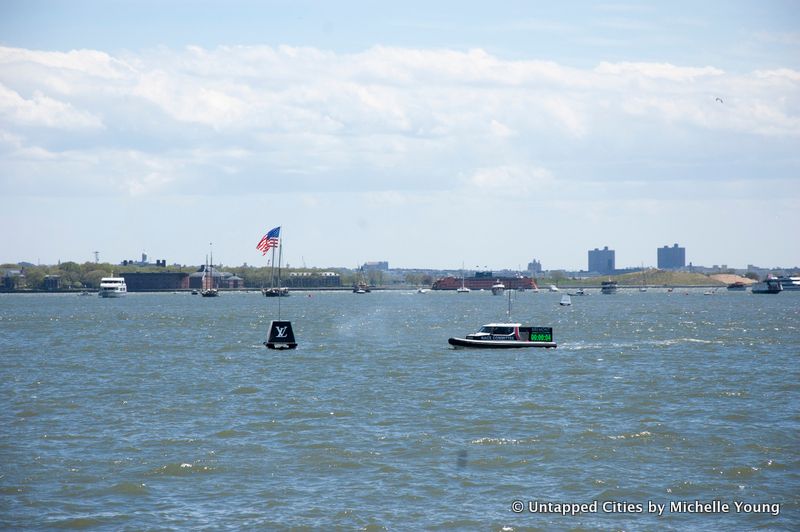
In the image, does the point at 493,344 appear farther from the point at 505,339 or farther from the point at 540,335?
the point at 540,335

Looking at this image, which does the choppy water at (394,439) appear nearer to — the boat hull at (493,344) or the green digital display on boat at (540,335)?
the boat hull at (493,344)

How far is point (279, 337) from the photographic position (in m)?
90.6

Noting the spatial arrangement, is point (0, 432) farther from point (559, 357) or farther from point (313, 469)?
point (559, 357)

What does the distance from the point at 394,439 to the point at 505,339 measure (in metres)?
48.0

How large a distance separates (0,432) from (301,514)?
20.8m

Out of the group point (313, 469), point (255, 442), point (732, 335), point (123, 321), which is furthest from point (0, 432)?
point (123, 321)

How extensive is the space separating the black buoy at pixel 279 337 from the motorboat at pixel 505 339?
15.1 m

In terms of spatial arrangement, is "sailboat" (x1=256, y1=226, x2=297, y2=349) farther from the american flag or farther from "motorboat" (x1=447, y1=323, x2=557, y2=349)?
"motorboat" (x1=447, y1=323, x2=557, y2=349)

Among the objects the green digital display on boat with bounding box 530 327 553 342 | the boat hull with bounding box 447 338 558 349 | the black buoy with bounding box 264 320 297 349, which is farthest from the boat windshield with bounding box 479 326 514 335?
the black buoy with bounding box 264 320 297 349

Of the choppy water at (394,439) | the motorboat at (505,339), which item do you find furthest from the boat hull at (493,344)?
the choppy water at (394,439)

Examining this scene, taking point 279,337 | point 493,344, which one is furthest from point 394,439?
point 279,337

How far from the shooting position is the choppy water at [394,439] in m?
31.0

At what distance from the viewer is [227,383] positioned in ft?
208

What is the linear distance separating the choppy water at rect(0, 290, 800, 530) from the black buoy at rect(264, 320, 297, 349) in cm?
822
